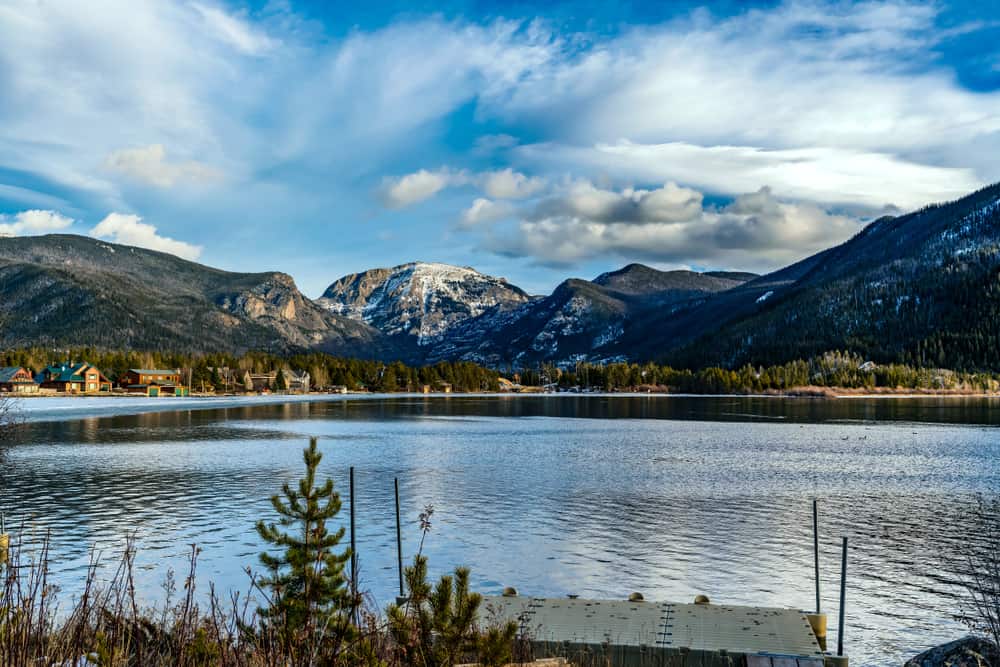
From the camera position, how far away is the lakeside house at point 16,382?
621 ft

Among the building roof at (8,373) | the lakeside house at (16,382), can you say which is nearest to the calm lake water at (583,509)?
the lakeside house at (16,382)

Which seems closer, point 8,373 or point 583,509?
point 583,509

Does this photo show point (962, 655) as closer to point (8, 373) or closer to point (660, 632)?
point (660, 632)

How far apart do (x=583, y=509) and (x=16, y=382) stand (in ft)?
648

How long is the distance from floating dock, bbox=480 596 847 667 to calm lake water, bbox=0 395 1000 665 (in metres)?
2.24

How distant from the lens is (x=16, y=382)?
192 m

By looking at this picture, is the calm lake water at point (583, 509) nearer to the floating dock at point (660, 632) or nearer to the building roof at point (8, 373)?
the floating dock at point (660, 632)

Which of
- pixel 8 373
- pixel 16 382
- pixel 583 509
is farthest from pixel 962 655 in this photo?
pixel 8 373

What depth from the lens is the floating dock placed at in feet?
54.3

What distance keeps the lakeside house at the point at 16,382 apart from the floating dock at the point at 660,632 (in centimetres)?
20412

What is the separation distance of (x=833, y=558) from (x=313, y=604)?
21447mm

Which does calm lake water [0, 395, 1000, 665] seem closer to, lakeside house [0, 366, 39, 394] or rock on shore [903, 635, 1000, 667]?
rock on shore [903, 635, 1000, 667]

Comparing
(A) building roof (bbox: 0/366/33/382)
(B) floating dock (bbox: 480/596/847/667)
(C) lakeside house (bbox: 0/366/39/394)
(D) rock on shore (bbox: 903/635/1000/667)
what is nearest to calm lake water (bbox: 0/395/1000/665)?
(B) floating dock (bbox: 480/596/847/667)

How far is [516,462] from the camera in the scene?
60625mm
